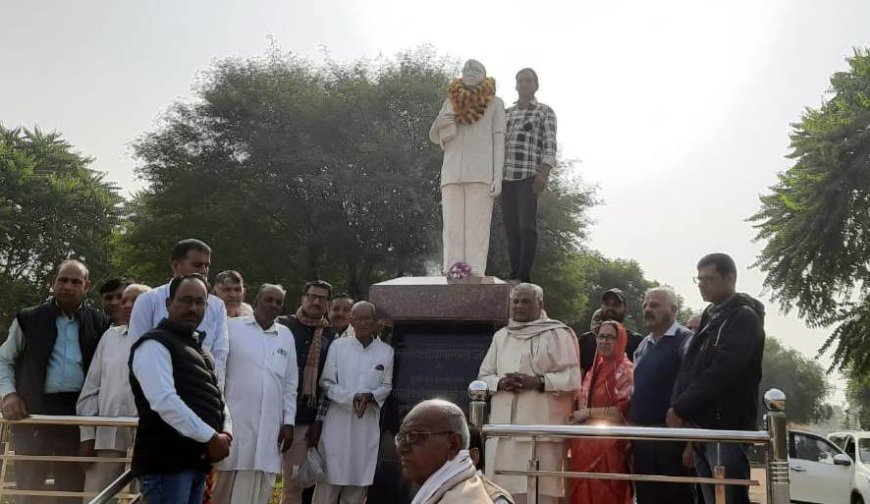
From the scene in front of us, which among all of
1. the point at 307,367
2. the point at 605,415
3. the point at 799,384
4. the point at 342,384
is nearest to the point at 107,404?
the point at 307,367

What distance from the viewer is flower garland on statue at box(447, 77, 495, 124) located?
7.56 m

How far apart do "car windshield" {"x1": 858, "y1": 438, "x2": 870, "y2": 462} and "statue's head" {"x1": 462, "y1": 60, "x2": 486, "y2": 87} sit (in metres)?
9.72

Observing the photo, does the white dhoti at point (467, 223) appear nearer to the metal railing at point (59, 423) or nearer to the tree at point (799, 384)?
the metal railing at point (59, 423)

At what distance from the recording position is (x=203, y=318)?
4570mm

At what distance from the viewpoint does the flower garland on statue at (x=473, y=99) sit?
298 inches

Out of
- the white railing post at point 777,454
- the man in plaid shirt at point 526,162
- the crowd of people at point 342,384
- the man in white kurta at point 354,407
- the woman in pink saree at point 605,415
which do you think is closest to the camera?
the white railing post at point 777,454

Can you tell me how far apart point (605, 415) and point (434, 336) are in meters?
1.70

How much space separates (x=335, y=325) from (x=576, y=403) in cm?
218

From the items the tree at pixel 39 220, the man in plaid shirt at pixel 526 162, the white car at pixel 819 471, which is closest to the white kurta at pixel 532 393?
the man in plaid shirt at pixel 526 162

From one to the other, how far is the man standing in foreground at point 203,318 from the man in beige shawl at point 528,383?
1.87 meters

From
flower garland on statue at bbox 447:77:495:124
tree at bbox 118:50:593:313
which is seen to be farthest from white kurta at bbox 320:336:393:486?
tree at bbox 118:50:593:313

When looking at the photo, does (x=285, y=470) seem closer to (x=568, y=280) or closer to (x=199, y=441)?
(x=199, y=441)

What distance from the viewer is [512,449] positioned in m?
5.64

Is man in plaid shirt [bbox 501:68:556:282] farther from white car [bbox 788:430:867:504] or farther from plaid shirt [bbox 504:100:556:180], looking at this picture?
white car [bbox 788:430:867:504]
